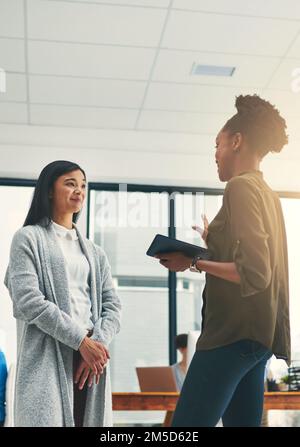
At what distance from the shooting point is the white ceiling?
3.46 meters

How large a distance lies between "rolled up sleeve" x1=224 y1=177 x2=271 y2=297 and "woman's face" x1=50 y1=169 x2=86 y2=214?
0.62m

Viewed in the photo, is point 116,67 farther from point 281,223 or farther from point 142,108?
point 281,223

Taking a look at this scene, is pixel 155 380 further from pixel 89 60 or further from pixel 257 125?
pixel 257 125

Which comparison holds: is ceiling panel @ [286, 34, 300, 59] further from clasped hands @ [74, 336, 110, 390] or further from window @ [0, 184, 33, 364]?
clasped hands @ [74, 336, 110, 390]

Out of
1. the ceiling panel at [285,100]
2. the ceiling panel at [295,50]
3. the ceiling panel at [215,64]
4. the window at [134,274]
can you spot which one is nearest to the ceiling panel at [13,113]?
the window at [134,274]

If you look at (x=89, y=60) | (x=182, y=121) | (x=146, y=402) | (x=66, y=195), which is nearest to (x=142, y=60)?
(x=89, y=60)

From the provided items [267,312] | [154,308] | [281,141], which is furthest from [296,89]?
[267,312]

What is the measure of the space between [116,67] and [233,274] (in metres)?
3.14

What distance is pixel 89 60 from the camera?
13.1 feet

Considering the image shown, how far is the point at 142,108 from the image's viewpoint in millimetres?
4699

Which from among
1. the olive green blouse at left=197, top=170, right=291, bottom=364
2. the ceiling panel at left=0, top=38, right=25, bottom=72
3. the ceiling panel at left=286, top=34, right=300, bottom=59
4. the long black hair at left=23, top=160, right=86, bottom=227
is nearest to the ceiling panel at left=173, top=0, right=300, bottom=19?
the ceiling panel at left=286, top=34, right=300, bottom=59

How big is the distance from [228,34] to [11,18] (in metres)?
1.38

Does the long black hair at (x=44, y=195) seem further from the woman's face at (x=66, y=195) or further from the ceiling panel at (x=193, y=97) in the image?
the ceiling panel at (x=193, y=97)
